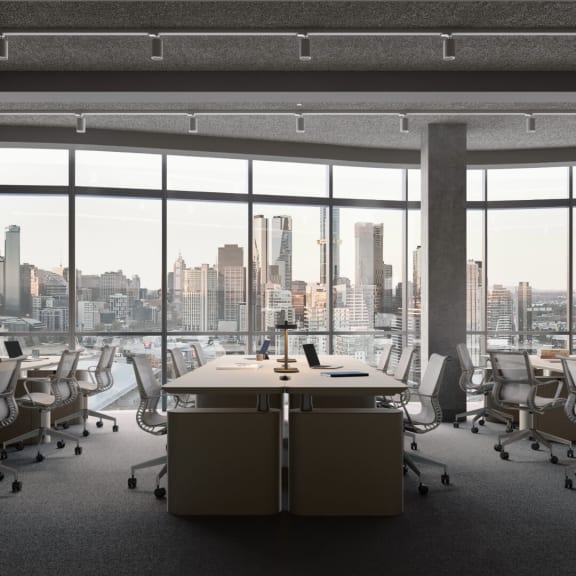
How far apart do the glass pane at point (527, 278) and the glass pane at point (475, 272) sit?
14 cm

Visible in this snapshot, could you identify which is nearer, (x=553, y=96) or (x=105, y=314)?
(x=553, y=96)

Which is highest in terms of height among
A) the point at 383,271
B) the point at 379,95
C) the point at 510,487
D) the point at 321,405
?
the point at 379,95

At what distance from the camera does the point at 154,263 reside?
8633 millimetres

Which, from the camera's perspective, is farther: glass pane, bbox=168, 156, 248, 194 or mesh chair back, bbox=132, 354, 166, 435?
glass pane, bbox=168, 156, 248, 194

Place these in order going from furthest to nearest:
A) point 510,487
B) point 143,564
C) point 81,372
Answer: point 81,372 → point 510,487 → point 143,564

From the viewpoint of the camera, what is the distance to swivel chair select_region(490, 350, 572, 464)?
225 inches

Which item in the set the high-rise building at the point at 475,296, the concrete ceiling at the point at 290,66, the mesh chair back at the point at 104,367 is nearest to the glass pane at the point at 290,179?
the concrete ceiling at the point at 290,66

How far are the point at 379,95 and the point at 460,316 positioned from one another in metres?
3.30

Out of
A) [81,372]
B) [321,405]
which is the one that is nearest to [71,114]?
[81,372]

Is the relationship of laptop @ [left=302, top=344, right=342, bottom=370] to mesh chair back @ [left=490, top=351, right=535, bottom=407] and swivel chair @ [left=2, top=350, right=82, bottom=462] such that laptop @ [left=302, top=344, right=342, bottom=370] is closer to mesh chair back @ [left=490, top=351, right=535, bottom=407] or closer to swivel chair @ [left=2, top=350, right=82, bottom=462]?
mesh chair back @ [left=490, top=351, right=535, bottom=407]

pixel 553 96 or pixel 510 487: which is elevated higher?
pixel 553 96

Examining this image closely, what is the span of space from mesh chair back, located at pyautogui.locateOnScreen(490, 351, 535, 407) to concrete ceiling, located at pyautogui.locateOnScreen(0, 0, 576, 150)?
2.77 meters

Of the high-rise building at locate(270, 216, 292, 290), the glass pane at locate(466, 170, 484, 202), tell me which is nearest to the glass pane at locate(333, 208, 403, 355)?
the high-rise building at locate(270, 216, 292, 290)

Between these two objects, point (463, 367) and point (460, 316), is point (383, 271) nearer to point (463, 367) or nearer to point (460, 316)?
point (460, 316)
